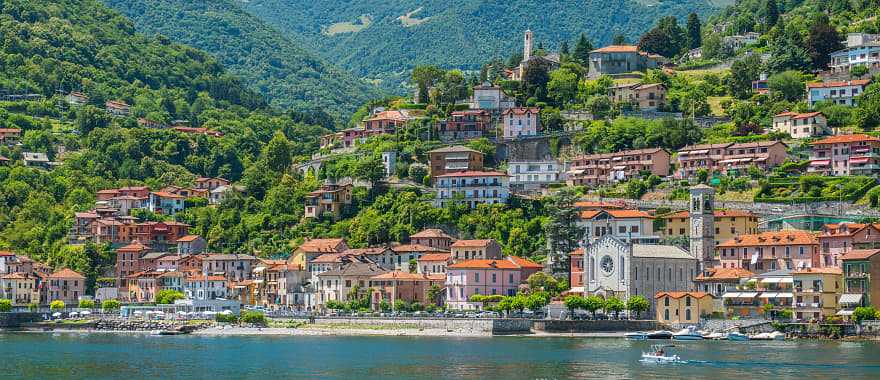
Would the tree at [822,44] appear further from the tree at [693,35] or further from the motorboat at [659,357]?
the motorboat at [659,357]

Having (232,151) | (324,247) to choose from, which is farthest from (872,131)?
(232,151)

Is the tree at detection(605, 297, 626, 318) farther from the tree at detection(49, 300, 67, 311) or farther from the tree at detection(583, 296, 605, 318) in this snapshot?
the tree at detection(49, 300, 67, 311)

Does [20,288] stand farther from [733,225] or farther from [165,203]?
[733,225]

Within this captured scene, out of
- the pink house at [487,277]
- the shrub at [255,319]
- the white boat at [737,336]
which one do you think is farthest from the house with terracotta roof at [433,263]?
the white boat at [737,336]

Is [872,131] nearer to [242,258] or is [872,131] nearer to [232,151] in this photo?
[242,258]

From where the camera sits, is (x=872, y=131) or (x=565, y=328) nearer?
(x=565, y=328)

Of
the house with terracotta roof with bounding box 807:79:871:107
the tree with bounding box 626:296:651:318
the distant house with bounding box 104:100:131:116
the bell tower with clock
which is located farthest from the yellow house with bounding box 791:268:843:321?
the distant house with bounding box 104:100:131:116

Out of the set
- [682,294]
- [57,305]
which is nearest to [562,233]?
[682,294]
